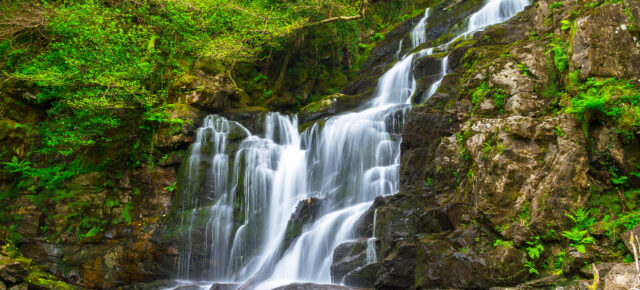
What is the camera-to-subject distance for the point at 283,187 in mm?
11773

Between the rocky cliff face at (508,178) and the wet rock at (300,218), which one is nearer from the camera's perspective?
the rocky cliff face at (508,178)

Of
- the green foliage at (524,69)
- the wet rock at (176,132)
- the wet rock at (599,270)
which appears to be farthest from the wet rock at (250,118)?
the wet rock at (599,270)

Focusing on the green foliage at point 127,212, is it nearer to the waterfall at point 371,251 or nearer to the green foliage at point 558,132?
the waterfall at point 371,251

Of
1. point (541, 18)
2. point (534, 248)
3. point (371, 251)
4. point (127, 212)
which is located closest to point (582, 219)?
point (534, 248)

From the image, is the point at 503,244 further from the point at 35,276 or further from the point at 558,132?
the point at 35,276

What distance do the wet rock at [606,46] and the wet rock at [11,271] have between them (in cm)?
1219

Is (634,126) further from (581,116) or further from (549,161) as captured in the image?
(549,161)

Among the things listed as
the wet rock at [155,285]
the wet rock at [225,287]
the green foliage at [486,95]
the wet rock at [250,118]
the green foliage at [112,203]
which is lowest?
the wet rock at [155,285]

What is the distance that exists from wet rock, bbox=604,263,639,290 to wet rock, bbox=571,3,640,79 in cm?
325

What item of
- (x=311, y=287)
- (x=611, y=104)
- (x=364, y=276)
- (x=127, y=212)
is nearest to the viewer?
(x=611, y=104)

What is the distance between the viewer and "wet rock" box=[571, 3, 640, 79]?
5.61 m

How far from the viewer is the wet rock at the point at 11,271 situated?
820 centimetres

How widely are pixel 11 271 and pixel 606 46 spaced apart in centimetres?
1274

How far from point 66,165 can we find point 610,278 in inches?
583
